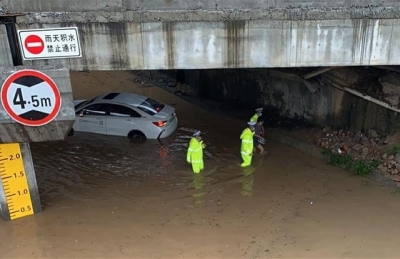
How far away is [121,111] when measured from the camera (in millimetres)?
12648

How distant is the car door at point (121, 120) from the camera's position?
12547mm

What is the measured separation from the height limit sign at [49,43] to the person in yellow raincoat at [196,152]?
417 cm

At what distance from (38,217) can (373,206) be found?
7019 mm

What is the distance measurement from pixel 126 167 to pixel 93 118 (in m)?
2.73

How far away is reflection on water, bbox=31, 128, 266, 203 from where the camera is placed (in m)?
9.88

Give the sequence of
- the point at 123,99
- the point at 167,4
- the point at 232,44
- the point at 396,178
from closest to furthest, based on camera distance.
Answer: the point at 167,4, the point at 232,44, the point at 396,178, the point at 123,99

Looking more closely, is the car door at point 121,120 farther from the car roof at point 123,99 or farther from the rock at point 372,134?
the rock at point 372,134

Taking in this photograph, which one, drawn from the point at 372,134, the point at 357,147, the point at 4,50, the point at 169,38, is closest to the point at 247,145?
the point at 357,147

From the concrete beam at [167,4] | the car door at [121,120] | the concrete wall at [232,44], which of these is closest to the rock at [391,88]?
the concrete wall at [232,44]

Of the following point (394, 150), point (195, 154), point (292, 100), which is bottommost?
point (195, 154)

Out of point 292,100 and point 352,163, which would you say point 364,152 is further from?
point 292,100

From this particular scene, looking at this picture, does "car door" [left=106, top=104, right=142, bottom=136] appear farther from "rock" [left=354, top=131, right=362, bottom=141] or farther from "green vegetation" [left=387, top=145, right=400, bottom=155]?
"green vegetation" [left=387, top=145, right=400, bottom=155]

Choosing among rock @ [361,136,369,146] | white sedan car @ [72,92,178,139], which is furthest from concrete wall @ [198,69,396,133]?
white sedan car @ [72,92,178,139]

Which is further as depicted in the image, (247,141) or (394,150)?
(247,141)
